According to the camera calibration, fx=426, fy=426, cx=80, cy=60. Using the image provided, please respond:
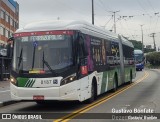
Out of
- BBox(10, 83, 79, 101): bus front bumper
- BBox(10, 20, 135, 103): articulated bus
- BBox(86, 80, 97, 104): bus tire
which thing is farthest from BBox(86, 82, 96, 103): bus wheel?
BBox(10, 83, 79, 101): bus front bumper

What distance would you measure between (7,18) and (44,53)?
68462mm

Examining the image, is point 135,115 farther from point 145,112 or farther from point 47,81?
point 47,81

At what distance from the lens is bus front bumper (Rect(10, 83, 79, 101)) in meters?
14.0

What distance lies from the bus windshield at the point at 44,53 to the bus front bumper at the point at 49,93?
27.6 inches

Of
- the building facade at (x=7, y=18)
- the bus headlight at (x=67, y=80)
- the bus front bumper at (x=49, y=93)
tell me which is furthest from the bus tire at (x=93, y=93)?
the building facade at (x=7, y=18)

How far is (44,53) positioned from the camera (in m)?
14.5

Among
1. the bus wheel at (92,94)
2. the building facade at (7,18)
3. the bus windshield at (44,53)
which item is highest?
the building facade at (7,18)

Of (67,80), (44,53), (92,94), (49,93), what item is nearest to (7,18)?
(92,94)

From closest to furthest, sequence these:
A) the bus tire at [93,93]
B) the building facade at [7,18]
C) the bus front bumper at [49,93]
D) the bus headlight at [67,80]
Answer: the bus front bumper at [49,93] < the bus headlight at [67,80] < the bus tire at [93,93] < the building facade at [7,18]

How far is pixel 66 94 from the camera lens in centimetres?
1410

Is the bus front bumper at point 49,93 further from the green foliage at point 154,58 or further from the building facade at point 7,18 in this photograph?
the green foliage at point 154,58

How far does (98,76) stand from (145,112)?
183 inches

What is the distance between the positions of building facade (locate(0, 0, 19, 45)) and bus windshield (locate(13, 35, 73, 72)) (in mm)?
59191

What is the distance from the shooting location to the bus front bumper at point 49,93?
14.0 metres
